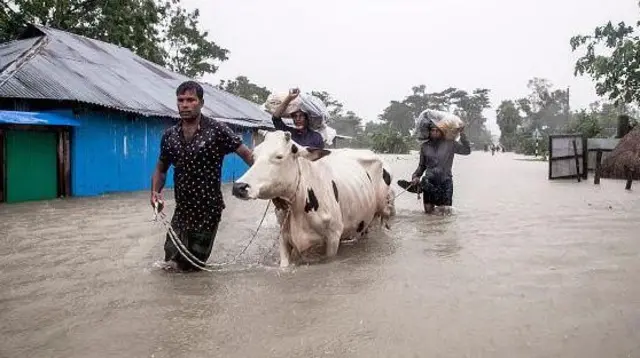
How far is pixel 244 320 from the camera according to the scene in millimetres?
3207

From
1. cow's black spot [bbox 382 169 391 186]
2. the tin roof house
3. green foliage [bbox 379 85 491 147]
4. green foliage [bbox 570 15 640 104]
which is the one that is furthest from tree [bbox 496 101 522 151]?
cow's black spot [bbox 382 169 391 186]

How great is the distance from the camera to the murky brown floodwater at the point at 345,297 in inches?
110

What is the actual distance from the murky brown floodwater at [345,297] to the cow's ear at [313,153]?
0.95m

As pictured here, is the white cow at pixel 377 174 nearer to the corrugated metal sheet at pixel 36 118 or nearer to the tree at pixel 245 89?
the corrugated metal sheet at pixel 36 118

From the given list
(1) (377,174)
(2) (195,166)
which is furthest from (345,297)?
(1) (377,174)

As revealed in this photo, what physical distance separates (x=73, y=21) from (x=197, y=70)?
37.9 ft

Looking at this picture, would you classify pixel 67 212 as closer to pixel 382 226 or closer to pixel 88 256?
pixel 88 256

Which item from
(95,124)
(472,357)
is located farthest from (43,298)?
(95,124)

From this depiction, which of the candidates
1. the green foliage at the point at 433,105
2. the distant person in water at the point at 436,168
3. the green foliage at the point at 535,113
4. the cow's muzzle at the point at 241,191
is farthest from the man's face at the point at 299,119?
the green foliage at the point at 433,105

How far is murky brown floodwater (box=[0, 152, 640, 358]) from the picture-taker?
2791 mm

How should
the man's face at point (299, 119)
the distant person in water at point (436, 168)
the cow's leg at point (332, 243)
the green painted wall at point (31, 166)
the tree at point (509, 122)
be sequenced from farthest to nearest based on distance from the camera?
the tree at point (509, 122), the green painted wall at point (31, 166), the distant person in water at point (436, 168), the man's face at point (299, 119), the cow's leg at point (332, 243)

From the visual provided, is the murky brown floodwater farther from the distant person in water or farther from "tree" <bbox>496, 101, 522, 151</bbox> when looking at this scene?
"tree" <bbox>496, 101, 522, 151</bbox>

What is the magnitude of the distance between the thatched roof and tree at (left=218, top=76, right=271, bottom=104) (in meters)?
30.8

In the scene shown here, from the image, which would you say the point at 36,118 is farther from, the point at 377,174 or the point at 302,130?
the point at 377,174
